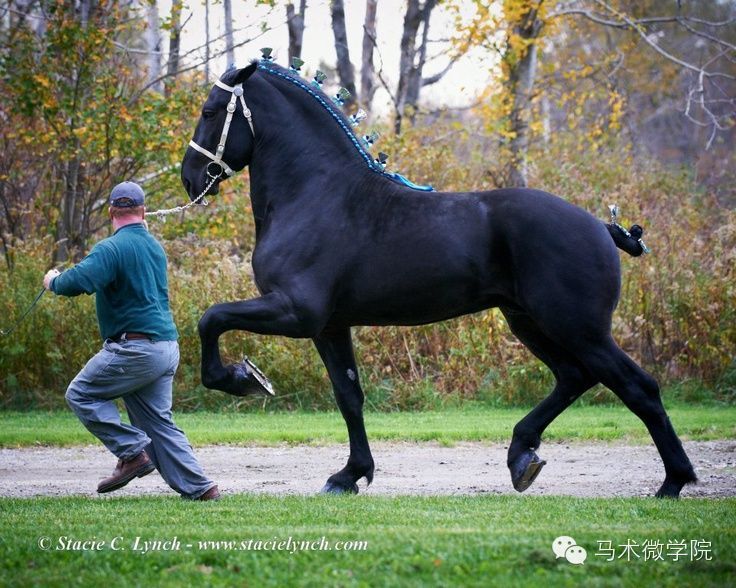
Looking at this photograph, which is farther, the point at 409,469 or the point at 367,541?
the point at 409,469

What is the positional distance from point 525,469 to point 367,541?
240 centimetres

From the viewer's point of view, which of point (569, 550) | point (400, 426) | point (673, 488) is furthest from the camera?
point (400, 426)

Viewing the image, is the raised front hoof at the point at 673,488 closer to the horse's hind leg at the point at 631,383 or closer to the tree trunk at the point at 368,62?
the horse's hind leg at the point at 631,383

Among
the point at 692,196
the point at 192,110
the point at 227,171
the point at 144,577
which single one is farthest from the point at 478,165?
the point at 144,577

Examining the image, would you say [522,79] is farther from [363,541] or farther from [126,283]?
[363,541]

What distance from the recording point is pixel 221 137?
7504 millimetres

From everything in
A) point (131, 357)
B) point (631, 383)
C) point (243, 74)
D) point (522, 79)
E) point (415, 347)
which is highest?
point (522, 79)

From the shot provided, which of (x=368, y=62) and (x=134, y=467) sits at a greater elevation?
(x=368, y=62)

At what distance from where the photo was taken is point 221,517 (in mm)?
6293

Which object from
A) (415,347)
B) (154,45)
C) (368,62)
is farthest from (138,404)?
(368,62)

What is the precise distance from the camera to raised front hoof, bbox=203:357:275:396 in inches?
276

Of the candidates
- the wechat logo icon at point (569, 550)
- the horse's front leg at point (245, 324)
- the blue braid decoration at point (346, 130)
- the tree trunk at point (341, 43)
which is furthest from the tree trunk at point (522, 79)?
the wechat logo icon at point (569, 550)

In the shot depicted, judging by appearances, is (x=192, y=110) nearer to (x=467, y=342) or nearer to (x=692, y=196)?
(x=467, y=342)

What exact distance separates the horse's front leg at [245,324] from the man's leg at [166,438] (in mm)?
283
